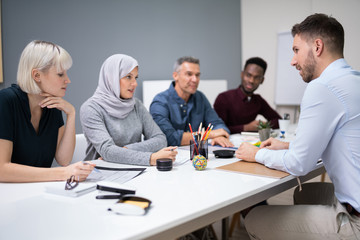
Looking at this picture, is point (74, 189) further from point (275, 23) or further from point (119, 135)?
point (275, 23)

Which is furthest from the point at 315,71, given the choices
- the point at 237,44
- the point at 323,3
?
the point at 237,44

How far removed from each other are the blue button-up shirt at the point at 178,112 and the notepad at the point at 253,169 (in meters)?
0.79

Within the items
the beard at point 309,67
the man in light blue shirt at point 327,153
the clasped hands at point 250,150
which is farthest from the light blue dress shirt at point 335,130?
the clasped hands at point 250,150

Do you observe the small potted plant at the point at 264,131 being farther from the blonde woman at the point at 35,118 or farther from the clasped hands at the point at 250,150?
the blonde woman at the point at 35,118

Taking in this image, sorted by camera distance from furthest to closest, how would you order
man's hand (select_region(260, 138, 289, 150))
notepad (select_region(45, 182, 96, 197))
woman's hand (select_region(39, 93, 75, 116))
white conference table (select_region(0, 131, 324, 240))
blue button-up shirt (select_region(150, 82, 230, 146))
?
1. blue button-up shirt (select_region(150, 82, 230, 146))
2. man's hand (select_region(260, 138, 289, 150))
3. woman's hand (select_region(39, 93, 75, 116))
4. notepad (select_region(45, 182, 96, 197))
5. white conference table (select_region(0, 131, 324, 240))

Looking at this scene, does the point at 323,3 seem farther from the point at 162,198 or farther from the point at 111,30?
the point at 162,198

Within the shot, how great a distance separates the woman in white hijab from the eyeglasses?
399 mm

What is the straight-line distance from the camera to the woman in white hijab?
1760 mm

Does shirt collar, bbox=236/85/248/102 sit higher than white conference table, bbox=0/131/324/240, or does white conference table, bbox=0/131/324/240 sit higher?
shirt collar, bbox=236/85/248/102

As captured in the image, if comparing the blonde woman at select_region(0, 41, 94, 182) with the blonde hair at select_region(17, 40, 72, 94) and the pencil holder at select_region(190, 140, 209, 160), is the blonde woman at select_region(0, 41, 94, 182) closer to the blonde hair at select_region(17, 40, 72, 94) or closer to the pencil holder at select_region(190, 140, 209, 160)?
the blonde hair at select_region(17, 40, 72, 94)

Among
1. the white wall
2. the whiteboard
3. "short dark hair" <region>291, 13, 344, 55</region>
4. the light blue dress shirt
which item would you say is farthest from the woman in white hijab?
the white wall

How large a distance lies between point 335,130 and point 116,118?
1.22 meters

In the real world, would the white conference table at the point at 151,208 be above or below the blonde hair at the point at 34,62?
below

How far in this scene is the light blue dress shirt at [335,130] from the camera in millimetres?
1262
